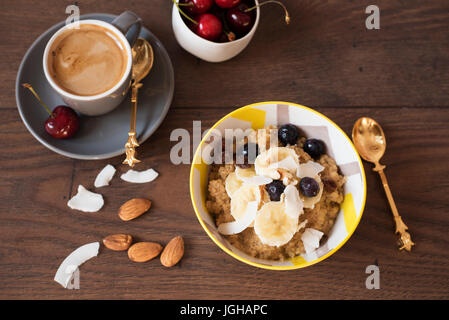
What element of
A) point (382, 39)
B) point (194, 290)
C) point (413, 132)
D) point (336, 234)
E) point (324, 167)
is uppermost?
point (382, 39)

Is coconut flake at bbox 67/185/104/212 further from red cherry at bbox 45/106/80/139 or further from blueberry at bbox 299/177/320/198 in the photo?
blueberry at bbox 299/177/320/198

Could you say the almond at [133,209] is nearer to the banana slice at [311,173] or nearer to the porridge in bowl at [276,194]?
the porridge in bowl at [276,194]

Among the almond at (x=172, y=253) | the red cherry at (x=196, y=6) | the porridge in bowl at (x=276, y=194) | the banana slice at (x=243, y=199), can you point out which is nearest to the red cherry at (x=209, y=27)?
the red cherry at (x=196, y=6)

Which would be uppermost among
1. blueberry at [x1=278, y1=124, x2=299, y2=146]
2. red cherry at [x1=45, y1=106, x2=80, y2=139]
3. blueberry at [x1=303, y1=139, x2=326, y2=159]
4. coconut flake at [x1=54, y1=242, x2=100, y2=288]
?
red cherry at [x1=45, y1=106, x2=80, y2=139]

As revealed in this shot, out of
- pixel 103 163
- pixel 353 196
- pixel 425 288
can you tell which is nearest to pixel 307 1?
pixel 353 196

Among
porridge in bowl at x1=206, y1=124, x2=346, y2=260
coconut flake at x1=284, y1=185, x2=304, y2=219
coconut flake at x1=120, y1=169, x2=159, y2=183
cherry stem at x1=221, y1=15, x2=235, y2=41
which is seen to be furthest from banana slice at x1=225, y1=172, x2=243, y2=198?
cherry stem at x1=221, y1=15, x2=235, y2=41

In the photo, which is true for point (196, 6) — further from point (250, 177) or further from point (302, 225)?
point (302, 225)

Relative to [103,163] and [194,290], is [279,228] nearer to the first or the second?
[194,290]
